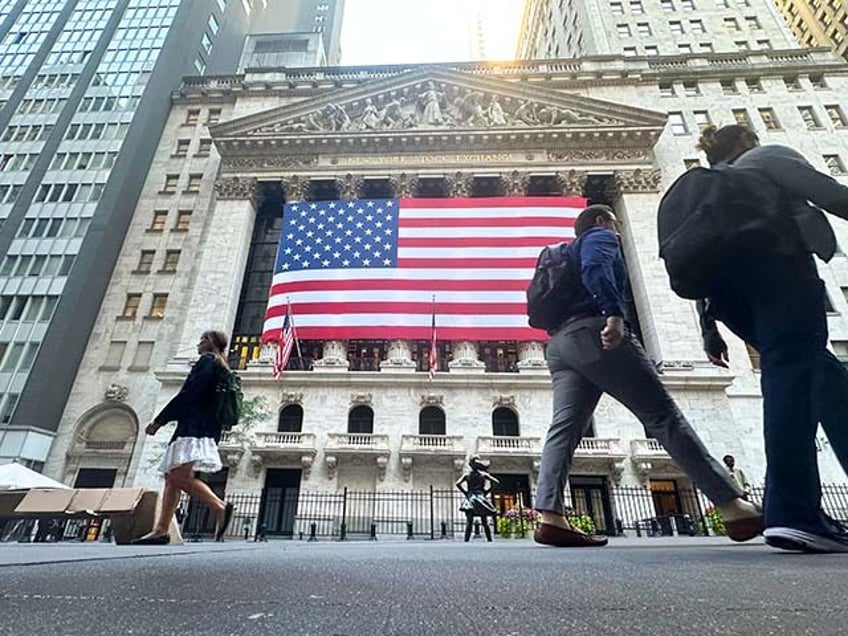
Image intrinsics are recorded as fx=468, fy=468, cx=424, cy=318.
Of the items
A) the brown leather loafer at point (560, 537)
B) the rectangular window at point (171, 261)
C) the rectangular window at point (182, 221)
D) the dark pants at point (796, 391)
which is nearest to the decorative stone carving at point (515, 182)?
the rectangular window at point (182, 221)

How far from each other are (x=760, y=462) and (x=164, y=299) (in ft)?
97.9

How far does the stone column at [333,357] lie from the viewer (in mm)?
21438

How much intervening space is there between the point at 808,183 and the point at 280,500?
20.6 meters

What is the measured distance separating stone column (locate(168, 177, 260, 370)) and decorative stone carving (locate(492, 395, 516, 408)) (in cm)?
1340

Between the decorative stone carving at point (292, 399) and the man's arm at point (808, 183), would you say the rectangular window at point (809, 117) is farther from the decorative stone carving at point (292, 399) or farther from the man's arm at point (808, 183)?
the man's arm at point (808, 183)

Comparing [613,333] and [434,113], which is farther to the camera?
[434,113]

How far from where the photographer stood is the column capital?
26.9 m

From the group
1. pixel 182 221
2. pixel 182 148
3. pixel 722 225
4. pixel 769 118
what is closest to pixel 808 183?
pixel 722 225

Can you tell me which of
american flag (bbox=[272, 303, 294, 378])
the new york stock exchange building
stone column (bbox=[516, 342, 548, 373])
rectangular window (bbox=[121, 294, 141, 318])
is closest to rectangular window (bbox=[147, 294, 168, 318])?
the new york stock exchange building

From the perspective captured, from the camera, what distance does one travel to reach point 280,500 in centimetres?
1959

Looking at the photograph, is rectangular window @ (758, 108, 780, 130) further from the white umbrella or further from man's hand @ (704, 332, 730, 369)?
the white umbrella

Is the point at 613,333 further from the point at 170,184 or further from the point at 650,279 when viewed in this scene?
the point at 170,184

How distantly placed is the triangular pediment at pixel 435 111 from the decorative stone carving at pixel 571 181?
2673mm

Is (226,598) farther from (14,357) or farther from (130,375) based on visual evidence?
(14,357)
